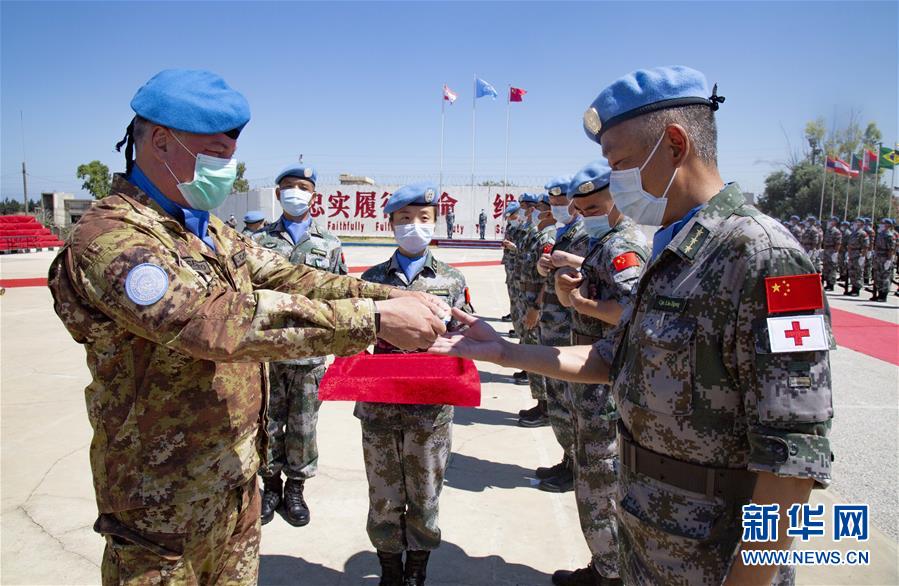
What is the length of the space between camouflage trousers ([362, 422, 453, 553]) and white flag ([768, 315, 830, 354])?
6.50ft

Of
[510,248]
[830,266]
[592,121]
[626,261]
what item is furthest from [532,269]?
[830,266]

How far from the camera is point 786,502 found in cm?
138

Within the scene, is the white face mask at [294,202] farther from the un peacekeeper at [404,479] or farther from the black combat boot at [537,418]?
the black combat boot at [537,418]

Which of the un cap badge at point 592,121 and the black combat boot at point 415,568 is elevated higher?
the un cap badge at point 592,121

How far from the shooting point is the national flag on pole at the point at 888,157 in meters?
25.8

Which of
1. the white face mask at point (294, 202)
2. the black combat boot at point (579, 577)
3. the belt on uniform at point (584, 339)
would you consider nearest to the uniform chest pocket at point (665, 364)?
the belt on uniform at point (584, 339)

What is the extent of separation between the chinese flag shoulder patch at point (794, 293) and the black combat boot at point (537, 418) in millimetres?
4612

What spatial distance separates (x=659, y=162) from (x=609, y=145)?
19cm

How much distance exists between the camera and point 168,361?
1765mm

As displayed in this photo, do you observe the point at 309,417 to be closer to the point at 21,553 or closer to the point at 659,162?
the point at 21,553

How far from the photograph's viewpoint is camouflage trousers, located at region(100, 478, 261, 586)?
70.2 inches

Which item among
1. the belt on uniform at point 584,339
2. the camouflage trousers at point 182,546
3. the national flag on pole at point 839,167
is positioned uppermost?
the national flag on pole at point 839,167

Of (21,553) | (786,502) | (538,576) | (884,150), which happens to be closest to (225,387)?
(786,502)

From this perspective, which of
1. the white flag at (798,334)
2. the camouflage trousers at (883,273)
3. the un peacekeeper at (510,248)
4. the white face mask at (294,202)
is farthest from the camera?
the camouflage trousers at (883,273)
